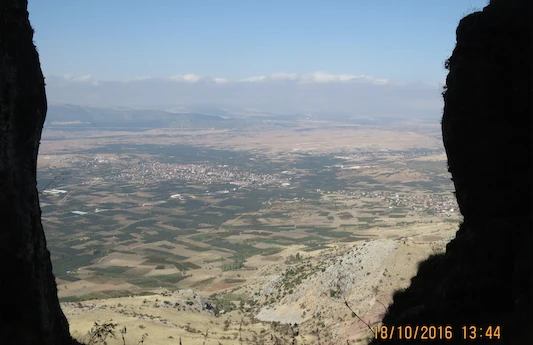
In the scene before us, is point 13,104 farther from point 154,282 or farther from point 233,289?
point 154,282

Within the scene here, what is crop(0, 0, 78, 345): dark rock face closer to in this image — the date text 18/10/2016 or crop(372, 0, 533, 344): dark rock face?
the date text 18/10/2016

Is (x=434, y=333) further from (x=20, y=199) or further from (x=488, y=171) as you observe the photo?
(x=20, y=199)

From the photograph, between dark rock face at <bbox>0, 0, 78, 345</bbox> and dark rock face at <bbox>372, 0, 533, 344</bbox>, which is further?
dark rock face at <bbox>372, 0, 533, 344</bbox>

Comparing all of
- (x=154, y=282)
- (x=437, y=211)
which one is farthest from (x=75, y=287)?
(x=437, y=211)

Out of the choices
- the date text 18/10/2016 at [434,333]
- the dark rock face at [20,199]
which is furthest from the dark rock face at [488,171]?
the dark rock face at [20,199]

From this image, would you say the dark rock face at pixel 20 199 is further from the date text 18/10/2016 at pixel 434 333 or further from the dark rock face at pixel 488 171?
the dark rock face at pixel 488 171

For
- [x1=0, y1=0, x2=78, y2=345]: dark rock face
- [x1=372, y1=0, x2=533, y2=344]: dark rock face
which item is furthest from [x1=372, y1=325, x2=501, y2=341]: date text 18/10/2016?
[x1=0, y1=0, x2=78, y2=345]: dark rock face

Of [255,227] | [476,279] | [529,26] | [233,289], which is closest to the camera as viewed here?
[476,279]
